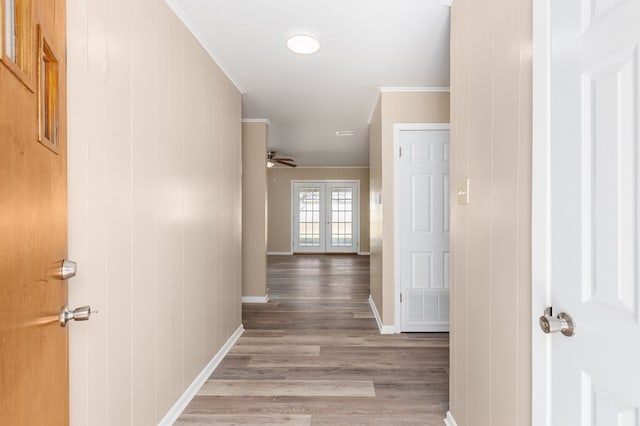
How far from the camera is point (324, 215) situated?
10156 millimetres

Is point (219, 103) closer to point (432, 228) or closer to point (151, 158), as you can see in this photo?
point (151, 158)

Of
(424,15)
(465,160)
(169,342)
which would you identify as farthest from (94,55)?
(424,15)

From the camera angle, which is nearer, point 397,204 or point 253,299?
point 397,204

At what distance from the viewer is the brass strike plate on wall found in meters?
1.72

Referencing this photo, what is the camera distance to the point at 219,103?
2881 millimetres

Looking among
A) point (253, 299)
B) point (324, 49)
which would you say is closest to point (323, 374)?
point (253, 299)
